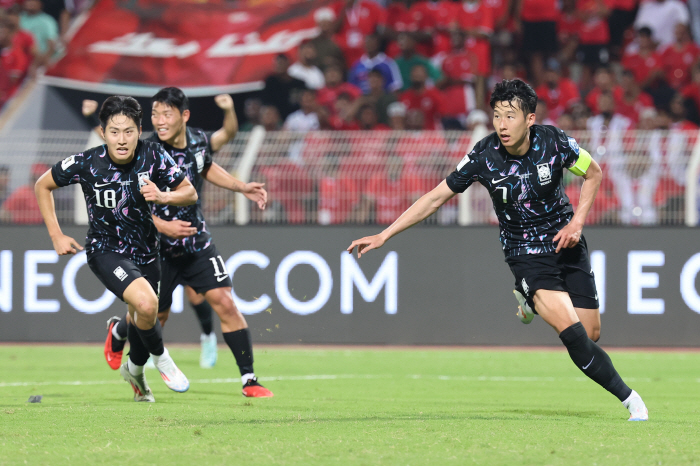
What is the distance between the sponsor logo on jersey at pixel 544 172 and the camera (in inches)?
245

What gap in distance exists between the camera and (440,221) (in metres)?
12.5

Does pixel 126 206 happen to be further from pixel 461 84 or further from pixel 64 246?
pixel 461 84

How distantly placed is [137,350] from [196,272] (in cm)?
111

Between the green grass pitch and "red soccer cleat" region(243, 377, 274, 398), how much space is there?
0.28ft

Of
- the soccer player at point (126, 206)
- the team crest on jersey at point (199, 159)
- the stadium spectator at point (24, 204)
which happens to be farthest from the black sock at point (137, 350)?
the stadium spectator at point (24, 204)

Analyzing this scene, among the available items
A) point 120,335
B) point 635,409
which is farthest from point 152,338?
point 635,409

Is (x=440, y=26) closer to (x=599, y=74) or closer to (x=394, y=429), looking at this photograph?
(x=599, y=74)

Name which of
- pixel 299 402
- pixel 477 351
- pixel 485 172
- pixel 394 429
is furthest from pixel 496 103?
pixel 477 351

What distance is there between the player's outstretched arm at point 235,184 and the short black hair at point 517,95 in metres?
2.29

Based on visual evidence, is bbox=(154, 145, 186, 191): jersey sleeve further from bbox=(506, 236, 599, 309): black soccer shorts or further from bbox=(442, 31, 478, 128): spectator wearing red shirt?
bbox=(442, 31, 478, 128): spectator wearing red shirt

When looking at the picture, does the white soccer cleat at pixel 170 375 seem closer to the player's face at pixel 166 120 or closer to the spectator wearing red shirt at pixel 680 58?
the player's face at pixel 166 120

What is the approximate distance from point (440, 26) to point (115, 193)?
10832 mm

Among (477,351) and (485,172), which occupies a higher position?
(485,172)

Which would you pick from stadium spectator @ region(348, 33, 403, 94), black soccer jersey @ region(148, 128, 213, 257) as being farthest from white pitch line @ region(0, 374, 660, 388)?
stadium spectator @ region(348, 33, 403, 94)
